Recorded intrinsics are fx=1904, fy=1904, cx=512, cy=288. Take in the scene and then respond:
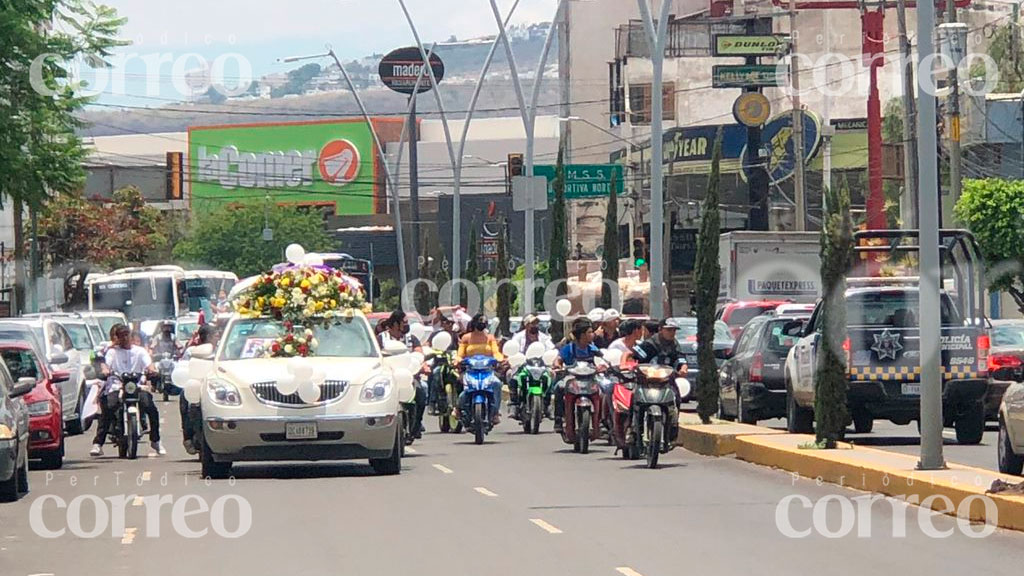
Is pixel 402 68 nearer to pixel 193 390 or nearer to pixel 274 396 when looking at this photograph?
pixel 193 390

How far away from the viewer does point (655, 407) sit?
21.2m

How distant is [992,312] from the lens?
56.0 meters

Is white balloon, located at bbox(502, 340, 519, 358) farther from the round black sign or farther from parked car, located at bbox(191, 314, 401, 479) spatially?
the round black sign

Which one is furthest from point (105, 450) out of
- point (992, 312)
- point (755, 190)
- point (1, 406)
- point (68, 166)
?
point (755, 190)

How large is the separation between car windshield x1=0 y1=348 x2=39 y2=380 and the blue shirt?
700cm

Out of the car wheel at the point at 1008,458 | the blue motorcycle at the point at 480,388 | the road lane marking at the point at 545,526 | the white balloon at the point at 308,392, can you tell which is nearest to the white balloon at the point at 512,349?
the blue motorcycle at the point at 480,388

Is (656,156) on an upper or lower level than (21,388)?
upper

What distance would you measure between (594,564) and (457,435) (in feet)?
53.9

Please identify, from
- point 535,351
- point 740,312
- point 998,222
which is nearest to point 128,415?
point 535,351

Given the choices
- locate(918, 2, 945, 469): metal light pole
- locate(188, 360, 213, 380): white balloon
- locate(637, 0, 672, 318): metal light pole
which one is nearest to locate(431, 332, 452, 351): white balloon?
locate(637, 0, 672, 318): metal light pole

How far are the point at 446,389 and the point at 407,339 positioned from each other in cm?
95

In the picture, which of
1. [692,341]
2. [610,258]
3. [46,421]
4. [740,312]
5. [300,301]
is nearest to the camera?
[300,301]

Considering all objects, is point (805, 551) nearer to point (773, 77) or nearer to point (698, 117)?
point (773, 77)

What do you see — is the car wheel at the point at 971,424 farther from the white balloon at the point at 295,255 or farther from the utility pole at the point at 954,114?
the utility pole at the point at 954,114
